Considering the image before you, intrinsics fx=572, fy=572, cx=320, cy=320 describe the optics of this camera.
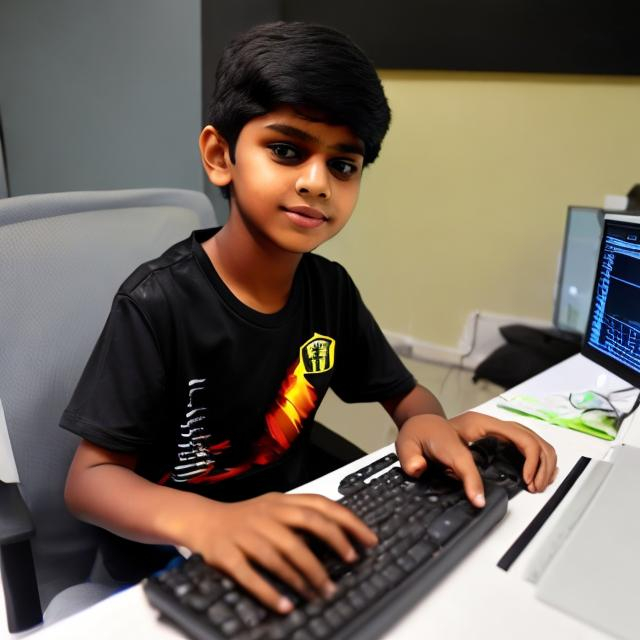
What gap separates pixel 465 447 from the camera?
60 centimetres

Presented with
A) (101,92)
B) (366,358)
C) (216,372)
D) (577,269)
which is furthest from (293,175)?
(101,92)

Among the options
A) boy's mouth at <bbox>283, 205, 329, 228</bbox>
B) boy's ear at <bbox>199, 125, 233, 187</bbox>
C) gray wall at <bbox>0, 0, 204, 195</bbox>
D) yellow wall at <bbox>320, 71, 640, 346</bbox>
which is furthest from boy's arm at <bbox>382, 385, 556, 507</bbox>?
gray wall at <bbox>0, 0, 204, 195</bbox>

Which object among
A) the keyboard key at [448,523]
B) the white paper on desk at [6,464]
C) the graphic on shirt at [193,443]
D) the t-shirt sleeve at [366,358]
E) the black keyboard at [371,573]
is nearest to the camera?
A: the black keyboard at [371,573]

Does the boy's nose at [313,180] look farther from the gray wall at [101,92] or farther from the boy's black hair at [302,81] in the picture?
the gray wall at [101,92]

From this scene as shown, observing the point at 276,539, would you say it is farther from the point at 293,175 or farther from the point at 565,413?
the point at 565,413

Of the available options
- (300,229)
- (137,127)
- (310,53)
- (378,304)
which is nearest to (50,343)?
(300,229)

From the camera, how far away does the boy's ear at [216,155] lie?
67 centimetres

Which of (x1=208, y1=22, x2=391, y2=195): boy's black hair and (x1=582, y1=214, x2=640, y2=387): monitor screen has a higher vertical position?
(x1=208, y1=22, x2=391, y2=195): boy's black hair

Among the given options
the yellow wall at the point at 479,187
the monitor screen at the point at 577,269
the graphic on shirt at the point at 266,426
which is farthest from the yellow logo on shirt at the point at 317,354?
the yellow wall at the point at 479,187

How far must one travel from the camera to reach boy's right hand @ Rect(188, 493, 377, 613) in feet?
1.28

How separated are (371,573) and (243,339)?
0.35 meters

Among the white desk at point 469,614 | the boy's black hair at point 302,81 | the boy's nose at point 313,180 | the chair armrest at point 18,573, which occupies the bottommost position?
the chair armrest at point 18,573

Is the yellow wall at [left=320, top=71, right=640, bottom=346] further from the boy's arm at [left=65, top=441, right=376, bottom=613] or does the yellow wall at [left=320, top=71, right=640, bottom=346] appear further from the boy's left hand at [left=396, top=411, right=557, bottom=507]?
the boy's arm at [left=65, top=441, right=376, bottom=613]

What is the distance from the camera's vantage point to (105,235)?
82 cm
